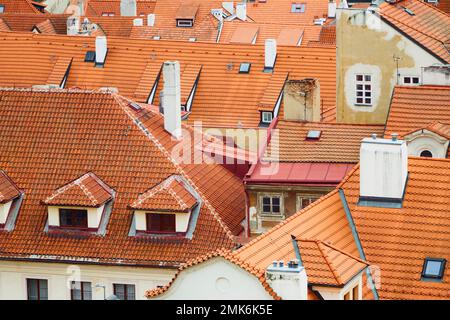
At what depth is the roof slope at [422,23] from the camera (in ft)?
263

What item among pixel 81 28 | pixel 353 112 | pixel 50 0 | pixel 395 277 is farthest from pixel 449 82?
pixel 50 0

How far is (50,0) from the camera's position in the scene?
6230 inches

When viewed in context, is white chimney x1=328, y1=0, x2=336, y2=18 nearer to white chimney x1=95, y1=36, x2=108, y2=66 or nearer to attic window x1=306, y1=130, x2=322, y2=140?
white chimney x1=95, y1=36, x2=108, y2=66

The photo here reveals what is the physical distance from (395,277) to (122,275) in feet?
43.4

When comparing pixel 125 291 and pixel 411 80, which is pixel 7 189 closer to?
pixel 125 291

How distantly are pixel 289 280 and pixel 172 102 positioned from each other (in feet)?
73.5

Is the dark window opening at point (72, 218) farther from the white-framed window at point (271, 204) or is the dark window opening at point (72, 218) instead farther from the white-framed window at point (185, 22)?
the white-framed window at point (185, 22)

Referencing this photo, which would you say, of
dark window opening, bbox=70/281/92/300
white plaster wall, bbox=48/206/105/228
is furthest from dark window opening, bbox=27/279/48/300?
white plaster wall, bbox=48/206/105/228

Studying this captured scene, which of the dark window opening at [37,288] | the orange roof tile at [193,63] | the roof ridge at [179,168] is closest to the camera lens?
the roof ridge at [179,168]

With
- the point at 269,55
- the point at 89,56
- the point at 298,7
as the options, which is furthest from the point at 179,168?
the point at 298,7

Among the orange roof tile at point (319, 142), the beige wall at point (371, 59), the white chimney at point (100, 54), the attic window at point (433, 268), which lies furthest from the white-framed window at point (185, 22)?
the attic window at point (433, 268)

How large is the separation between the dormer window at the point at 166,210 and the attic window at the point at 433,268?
1213 centimetres

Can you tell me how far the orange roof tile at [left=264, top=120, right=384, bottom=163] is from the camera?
69688 millimetres

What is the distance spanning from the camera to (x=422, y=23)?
83.2 meters
